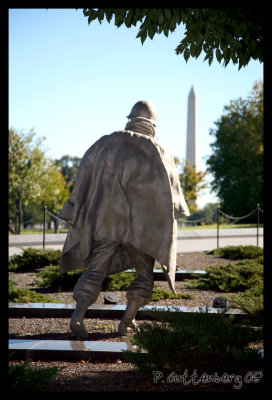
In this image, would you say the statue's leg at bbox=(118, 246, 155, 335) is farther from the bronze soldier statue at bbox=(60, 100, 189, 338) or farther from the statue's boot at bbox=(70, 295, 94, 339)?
the statue's boot at bbox=(70, 295, 94, 339)

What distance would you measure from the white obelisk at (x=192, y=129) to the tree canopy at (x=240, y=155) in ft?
10.8

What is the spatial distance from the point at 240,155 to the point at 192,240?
57.5 ft

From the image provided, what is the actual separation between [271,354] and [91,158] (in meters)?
2.82

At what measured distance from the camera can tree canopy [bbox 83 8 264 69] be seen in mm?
5051

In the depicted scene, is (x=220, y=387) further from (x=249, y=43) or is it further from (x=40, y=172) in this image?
(x=40, y=172)

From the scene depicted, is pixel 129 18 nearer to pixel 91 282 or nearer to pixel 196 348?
pixel 91 282

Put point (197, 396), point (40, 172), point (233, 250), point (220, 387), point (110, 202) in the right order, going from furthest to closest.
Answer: point (40, 172), point (233, 250), point (110, 202), point (220, 387), point (197, 396)

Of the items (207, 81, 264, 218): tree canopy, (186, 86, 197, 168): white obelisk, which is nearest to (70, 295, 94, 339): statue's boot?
(207, 81, 264, 218): tree canopy

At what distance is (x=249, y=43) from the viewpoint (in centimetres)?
557

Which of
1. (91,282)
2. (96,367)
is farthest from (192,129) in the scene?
(96,367)

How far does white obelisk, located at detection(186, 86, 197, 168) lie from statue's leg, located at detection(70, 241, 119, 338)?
3686 centimetres

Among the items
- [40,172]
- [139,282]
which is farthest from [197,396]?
[40,172]

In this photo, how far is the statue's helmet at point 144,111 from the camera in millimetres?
5371

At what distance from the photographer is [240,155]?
36125mm
